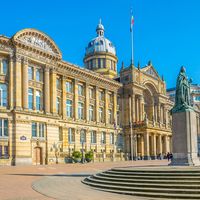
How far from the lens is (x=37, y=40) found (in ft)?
194

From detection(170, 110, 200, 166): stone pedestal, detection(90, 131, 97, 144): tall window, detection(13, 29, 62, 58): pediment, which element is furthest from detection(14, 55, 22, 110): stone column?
detection(170, 110, 200, 166): stone pedestal

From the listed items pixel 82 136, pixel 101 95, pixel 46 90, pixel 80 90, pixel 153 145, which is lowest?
pixel 153 145

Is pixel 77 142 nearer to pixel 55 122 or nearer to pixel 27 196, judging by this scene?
pixel 55 122

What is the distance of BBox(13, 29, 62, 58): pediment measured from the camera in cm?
5541

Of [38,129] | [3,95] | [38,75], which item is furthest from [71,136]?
[3,95]

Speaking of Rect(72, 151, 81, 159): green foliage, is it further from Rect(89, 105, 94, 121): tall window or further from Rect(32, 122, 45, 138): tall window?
Rect(89, 105, 94, 121): tall window

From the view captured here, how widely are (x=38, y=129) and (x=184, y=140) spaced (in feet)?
110

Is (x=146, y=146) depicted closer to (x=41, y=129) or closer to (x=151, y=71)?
(x=151, y=71)

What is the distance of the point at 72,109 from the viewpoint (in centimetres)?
7000

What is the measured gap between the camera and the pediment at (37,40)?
2181 inches

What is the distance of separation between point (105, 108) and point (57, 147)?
2132 centimetres

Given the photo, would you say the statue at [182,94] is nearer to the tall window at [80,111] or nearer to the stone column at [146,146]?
the tall window at [80,111]

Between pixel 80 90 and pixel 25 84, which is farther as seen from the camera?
pixel 80 90

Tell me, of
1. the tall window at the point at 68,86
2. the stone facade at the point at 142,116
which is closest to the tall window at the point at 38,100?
the tall window at the point at 68,86
